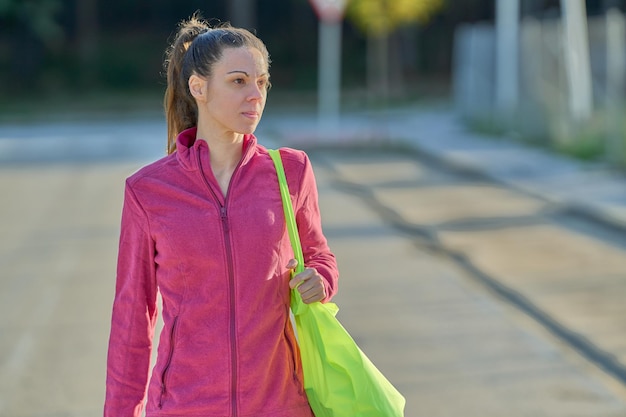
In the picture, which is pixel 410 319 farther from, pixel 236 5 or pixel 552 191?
pixel 236 5

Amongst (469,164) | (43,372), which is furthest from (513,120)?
(43,372)

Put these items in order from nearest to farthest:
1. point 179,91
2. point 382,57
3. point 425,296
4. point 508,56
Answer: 1. point 179,91
2. point 425,296
3. point 508,56
4. point 382,57

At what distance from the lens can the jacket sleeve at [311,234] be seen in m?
3.13

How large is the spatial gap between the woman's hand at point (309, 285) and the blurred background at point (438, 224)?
3.36 m

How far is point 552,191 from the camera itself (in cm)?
1569

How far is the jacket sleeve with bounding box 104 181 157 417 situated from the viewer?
3.07 metres

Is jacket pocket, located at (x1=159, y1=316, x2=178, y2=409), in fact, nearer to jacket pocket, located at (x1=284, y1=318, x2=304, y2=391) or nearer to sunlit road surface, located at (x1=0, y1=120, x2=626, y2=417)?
jacket pocket, located at (x1=284, y1=318, x2=304, y2=391)

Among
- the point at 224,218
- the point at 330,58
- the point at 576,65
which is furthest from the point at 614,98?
the point at 330,58

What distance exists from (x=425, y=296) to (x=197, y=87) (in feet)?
21.0

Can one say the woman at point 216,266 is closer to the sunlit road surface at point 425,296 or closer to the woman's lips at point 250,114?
the woman's lips at point 250,114

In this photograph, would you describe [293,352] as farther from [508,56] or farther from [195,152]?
[508,56]

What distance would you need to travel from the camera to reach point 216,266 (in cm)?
300

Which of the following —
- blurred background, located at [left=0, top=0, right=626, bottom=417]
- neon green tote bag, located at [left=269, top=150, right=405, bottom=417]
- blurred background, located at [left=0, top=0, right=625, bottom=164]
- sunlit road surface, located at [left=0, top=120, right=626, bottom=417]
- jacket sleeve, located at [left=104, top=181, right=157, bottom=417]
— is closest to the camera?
neon green tote bag, located at [left=269, top=150, right=405, bottom=417]

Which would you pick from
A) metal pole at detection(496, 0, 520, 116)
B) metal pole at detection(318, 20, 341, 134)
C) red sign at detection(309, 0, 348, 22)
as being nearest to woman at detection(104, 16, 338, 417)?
metal pole at detection(496, 0, 520, 116)
